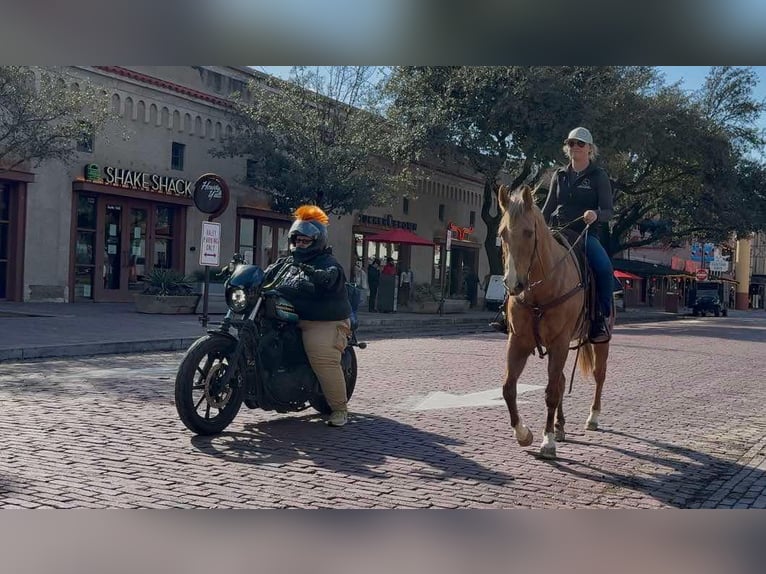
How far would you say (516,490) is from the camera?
18.4ft

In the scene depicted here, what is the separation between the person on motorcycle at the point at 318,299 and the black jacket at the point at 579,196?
2.01 meters

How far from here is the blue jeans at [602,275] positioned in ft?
24.1

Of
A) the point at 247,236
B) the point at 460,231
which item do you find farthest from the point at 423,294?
the point at 460,231

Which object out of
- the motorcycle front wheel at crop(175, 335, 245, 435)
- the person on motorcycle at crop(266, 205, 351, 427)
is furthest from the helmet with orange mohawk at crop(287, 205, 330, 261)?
the motorcycle front wheel at crop(175, 335, 245, 435)

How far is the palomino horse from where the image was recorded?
20.8ft

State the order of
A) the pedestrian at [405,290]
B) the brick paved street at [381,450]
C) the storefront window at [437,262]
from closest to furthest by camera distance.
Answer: the brick paved street at [381,450] < the pedestrian at [405,290] < the storefront window at [437,262]

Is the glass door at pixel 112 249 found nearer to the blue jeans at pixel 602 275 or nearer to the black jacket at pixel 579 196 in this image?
the black jacket at pixel 579 196

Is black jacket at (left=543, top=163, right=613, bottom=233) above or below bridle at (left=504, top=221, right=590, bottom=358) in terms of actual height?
above

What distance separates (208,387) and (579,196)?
11.5ft

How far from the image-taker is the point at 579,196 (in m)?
7.55

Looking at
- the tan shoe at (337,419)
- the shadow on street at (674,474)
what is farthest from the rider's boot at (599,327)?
the tan shoe at (337,419)

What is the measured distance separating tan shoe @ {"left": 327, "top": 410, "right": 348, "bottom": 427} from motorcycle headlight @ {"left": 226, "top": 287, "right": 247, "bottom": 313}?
4.16 ft

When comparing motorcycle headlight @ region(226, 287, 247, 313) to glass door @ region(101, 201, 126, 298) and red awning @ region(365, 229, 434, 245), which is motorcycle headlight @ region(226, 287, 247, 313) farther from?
red awning @ region(365, 229, 434, 245)
